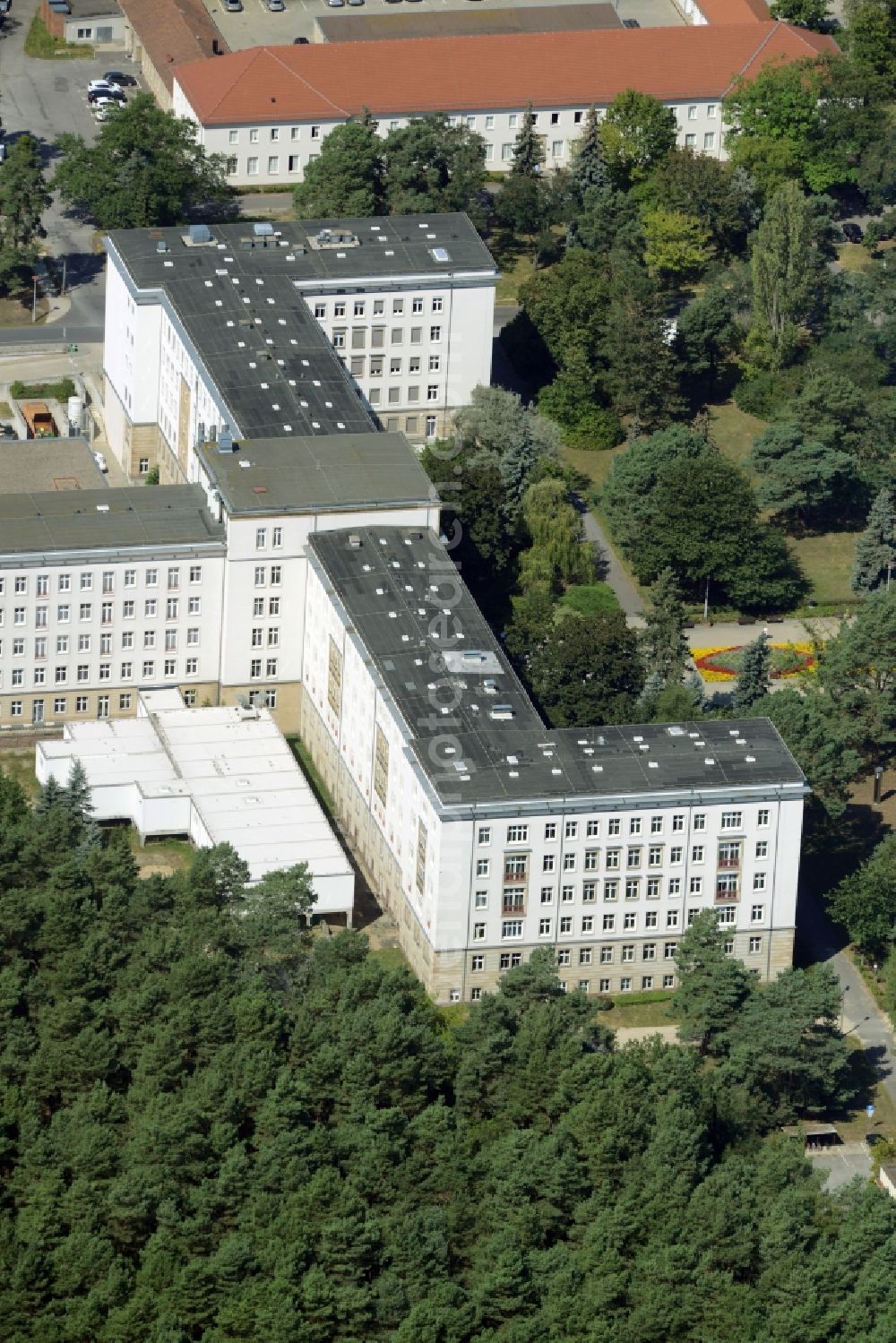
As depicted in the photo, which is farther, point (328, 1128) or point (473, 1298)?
point (328, 1128)

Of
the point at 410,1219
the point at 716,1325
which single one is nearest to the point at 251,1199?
the point at 410,1219

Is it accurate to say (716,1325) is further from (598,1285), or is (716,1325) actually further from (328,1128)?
(328,1128)

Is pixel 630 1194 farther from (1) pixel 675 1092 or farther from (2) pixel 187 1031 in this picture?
(2) pixel 187 1031

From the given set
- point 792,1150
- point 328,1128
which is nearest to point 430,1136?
point 328,1128

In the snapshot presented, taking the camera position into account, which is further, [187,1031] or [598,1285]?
[187,1031]

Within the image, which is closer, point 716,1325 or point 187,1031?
point 716,1325

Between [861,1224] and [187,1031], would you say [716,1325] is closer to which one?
[861,1224]

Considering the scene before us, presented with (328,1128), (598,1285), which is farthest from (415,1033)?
(598,1285)
